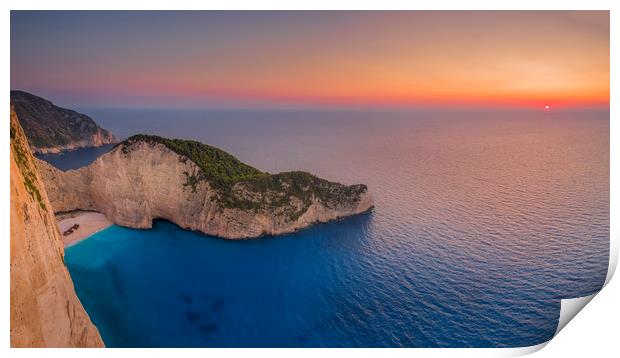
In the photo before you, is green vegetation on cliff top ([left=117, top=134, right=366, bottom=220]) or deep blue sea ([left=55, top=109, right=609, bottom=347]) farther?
green vegetation on cliff top ([left=117, top=134, right=366, bottom=220])

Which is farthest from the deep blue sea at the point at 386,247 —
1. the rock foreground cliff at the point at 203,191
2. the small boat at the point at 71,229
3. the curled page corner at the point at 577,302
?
the small boat at the point at 71,229

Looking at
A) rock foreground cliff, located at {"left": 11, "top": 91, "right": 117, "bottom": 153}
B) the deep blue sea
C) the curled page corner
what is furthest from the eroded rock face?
the curled page corner

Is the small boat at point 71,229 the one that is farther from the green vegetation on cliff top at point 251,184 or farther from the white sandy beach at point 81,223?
the green vegetation on cliff top at point 251,184

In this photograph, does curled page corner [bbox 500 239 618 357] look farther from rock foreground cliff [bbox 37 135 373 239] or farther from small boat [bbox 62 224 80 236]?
small boat [bbox 62 224 80 236]

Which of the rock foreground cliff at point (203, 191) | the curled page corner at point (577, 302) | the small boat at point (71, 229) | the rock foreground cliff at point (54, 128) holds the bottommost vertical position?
the curled page corner at point (577, 302)

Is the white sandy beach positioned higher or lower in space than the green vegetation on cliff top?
lower

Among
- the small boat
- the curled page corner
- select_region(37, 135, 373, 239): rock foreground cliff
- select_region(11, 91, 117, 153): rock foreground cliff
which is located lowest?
the curled page corner
